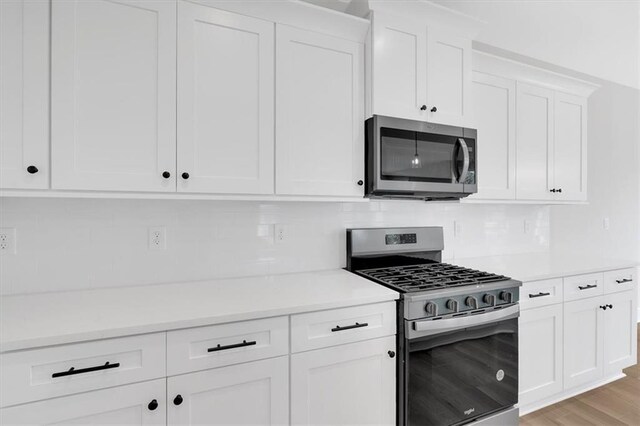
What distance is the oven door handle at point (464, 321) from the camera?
1555 mm

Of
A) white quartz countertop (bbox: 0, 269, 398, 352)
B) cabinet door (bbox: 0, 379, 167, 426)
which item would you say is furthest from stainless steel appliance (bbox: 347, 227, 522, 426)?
cabinet door (bbox: 0, 379, 167, 426)

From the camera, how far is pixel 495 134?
235 centimetres

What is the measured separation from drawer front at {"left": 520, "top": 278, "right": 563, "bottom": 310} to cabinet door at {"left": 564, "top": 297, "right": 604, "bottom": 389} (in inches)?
5.9

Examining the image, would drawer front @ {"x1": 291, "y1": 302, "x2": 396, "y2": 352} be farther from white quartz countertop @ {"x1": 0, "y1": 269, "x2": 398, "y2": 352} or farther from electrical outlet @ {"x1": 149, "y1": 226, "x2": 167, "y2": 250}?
electrical outlet @ {"x1": 149, "y1": 226, "x2": 167, "y2": 250}

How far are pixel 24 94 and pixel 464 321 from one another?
2.16m

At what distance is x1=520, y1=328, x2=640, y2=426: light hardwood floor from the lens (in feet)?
6.88

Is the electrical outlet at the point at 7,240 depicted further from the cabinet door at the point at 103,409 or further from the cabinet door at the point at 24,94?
the cabinet door at the point at 103,409

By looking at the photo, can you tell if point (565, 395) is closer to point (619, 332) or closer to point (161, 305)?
point (619, 332)

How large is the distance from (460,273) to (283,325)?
3.94 feet

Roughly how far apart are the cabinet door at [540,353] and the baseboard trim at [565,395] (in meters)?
0.11

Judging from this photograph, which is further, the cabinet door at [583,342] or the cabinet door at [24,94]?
the cabinet door at [583,342]

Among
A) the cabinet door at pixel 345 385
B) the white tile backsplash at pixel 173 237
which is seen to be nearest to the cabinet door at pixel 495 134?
the white tile backsplash at pixel 173 237

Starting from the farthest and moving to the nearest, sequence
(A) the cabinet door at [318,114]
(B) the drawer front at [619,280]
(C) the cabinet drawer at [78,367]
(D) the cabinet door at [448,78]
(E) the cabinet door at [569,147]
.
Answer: (E) the cabinet door at [569,147], (B) the drawer front at [619,280], (D) the cabinet door at [448,78], (A) the cabinet door at [318,114], (C) the cabinet drawer at [78,367]

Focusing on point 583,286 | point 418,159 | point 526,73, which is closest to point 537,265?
point 583,286
